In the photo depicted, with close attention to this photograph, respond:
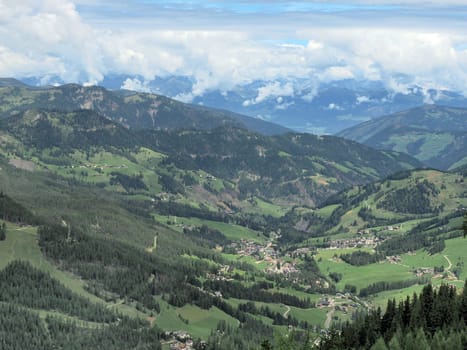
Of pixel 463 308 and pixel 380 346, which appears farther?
pixel 463 308

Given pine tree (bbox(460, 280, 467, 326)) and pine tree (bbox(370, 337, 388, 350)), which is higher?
pine tree (bbox(460, 280, 467, 326))

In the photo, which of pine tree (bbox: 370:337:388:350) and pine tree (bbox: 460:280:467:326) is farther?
pine tree (bbox: 460:280:467:326)

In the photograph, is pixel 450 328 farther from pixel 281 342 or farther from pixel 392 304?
pixel 281 342

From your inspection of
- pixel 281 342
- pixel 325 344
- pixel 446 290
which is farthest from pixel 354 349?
pixel 446 290

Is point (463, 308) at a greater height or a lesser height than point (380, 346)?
greater

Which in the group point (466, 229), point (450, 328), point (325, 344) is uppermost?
point (466, 229)

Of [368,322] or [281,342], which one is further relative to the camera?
[368,322]

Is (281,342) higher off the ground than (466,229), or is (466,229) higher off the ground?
(466,229)

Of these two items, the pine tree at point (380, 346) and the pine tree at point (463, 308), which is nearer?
the pine tree at point (380, 346)

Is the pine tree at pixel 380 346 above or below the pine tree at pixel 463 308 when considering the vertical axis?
below

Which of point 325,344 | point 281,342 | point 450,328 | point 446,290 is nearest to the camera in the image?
point 281,342

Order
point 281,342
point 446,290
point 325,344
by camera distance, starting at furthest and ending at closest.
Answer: point 446,290 < point 325,344 < point 281,342
